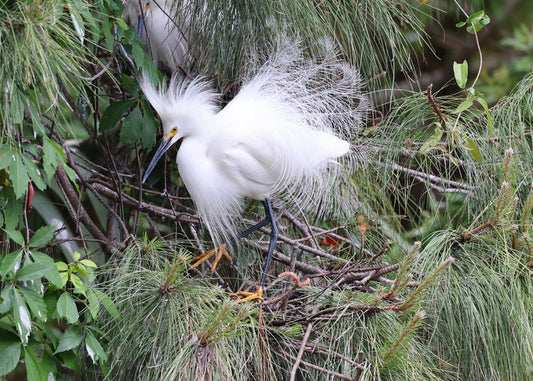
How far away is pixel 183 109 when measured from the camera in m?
1.10

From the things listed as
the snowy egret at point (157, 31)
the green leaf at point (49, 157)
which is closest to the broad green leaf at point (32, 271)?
the green leaf at point (49, 157)

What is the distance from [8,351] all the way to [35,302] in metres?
0.06

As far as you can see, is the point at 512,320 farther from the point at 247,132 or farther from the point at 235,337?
the point at 247,132

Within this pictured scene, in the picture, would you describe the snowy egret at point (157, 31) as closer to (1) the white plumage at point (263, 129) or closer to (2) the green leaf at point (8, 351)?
(1) the white plumage at point (263, 129)

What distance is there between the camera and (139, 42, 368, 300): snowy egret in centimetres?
108

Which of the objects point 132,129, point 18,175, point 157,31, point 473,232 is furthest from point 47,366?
point 157,31

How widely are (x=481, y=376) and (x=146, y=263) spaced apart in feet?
1.66

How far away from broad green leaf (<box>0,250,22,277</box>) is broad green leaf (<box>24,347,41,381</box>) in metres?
0.10

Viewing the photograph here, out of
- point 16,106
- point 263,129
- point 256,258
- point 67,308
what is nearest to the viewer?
point 16,106

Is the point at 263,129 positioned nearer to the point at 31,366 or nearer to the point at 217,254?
the point at 217,254

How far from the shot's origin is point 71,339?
2.60ft

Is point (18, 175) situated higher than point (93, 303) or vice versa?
point (18, 175)

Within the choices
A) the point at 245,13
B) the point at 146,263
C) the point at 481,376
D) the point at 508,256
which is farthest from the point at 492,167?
the point at 146,263

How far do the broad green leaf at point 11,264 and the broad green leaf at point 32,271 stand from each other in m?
0.01
